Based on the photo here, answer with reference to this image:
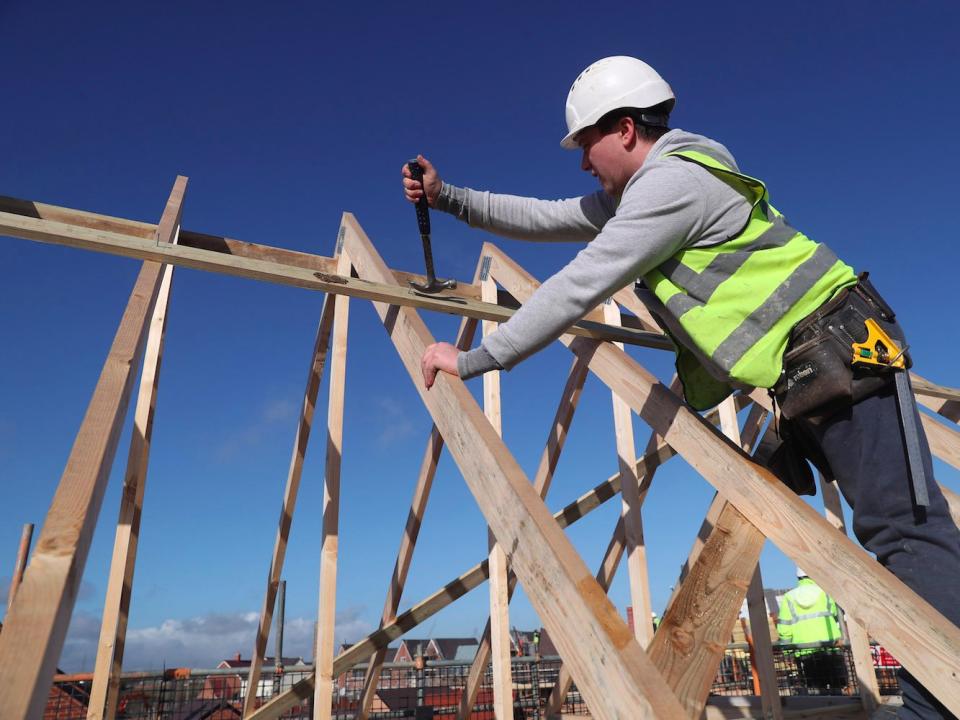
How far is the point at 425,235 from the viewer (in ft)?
8.70

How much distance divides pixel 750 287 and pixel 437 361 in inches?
35.9

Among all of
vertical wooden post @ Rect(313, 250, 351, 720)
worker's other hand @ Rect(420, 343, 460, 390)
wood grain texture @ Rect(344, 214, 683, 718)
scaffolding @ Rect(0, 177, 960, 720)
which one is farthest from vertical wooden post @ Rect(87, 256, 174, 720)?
wood grain texture @ Rect(344, 214, 683, 718)

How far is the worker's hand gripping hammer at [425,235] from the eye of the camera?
2.62 m

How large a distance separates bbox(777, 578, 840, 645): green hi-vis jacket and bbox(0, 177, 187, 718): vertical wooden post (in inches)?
341

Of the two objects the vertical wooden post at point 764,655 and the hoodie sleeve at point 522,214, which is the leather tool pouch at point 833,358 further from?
the vertical wooden post at point 764,655

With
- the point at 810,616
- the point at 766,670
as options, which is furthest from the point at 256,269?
the point at 810,616

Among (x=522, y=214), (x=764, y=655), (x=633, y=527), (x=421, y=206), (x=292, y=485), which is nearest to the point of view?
(x=421, y=206)

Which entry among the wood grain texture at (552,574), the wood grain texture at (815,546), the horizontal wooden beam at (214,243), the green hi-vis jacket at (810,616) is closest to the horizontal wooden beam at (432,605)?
the horizontal wooden beam at (214,243)

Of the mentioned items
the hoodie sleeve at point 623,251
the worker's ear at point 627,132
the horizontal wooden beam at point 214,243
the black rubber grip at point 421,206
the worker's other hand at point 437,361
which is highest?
the horizontal wooden beam at point 214,243

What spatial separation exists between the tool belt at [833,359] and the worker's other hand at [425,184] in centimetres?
148

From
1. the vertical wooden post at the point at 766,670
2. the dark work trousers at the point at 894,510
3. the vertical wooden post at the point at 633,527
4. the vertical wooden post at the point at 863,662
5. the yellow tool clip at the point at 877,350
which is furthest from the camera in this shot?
the vertical wooden post at the point at 863,662

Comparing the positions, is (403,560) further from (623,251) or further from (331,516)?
(623,251)

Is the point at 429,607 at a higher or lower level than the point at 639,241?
lower

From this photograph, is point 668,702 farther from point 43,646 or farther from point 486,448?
point 43,646
